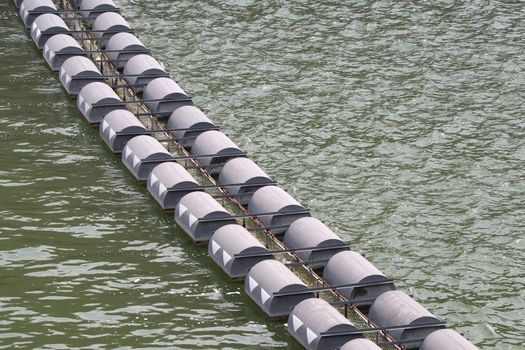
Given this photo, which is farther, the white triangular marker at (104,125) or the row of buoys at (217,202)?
the white triangular marker at (104,125)

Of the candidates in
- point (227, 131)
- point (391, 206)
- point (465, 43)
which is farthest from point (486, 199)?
point (465, 43)

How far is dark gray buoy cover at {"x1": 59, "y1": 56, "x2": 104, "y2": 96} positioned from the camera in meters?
81.4

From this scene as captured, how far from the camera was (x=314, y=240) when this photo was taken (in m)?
63.6

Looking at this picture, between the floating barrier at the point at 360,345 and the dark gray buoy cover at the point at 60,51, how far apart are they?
37252 mm

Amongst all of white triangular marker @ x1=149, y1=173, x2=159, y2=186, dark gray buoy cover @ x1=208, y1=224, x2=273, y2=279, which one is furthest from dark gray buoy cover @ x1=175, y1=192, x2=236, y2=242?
white triangular marker @ x1=149, y1=173, x2=159, y2=186

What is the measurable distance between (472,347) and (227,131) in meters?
28.8

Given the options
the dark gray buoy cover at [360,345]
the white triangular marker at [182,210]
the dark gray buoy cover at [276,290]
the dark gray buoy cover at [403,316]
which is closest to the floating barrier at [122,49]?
the white triangular marker at [182,210]

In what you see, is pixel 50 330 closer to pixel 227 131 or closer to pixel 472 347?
pixel 472 347

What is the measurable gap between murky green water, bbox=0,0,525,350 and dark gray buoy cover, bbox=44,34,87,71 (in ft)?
4.74

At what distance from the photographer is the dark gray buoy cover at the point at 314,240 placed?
63312mm

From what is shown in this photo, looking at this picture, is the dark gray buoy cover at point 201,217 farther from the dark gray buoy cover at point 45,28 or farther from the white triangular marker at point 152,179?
the dark gray buoy cover at point 45,28

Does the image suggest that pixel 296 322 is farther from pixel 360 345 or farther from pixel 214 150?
pixel 214 150

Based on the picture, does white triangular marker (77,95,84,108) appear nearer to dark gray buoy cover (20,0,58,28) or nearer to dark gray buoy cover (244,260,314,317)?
A: dark gray buoy cover (20,0,58,28)

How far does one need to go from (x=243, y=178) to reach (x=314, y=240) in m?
7.71
